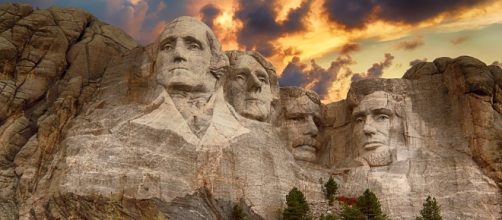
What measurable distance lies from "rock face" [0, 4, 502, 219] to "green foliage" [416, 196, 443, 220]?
1324mm

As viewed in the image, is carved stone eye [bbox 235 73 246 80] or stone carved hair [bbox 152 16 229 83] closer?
stone carved hair [bbox 152 16 229 83]

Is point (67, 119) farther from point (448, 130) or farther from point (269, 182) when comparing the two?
point (448, 130)

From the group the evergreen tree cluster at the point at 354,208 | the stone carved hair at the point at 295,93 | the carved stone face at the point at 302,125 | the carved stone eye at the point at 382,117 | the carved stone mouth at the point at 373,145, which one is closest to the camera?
the evergreen tree cluster at the point at 354,208

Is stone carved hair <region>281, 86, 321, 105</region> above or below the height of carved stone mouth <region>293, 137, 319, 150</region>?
above

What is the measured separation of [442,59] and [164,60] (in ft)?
42.4

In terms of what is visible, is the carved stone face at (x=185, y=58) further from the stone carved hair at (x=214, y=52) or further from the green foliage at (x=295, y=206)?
the green foliage at (x=295, y=206)

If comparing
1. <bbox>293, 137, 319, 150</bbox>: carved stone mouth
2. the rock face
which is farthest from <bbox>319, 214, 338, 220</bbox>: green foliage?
<bbox>293, 137, 319, 150</bbox>: carved stone mouth

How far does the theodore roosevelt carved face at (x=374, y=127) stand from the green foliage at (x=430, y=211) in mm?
3539

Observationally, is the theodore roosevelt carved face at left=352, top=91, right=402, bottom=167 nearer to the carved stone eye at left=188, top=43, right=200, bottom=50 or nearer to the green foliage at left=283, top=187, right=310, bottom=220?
the green foliage at left=283, top=187, right=310, bottom=220

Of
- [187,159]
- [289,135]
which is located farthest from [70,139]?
[289,135]

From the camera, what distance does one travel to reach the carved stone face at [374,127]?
146 ft

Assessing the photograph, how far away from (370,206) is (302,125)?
291 inches

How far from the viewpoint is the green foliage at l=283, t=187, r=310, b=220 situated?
128ft

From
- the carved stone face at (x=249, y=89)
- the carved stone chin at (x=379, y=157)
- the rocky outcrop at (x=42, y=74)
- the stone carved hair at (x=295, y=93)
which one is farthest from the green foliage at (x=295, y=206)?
the rocky outcrop at (x=42, y=74)
